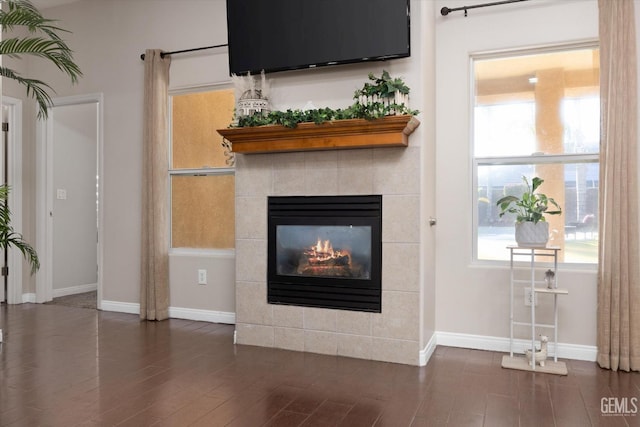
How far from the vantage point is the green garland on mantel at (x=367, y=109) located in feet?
10.1

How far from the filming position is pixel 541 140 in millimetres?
3527

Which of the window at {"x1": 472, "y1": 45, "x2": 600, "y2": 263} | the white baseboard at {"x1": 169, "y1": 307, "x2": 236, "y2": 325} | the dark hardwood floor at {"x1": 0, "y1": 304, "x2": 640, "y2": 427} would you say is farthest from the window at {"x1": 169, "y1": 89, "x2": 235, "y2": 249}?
the window at {"x1": 472, "y1": 45, "x2": 600, "y2": 263}

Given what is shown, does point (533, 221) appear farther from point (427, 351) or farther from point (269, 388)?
point (269, 388)

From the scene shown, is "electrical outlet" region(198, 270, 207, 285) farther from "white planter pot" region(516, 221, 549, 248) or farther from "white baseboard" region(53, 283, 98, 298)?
"white planter pot" region(516, 221, 549, 248)

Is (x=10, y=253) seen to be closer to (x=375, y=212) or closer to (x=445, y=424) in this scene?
(x=375, y=212)

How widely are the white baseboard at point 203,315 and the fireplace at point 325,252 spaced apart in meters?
0.92

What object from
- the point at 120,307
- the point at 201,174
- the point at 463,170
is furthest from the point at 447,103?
the point at 120,307

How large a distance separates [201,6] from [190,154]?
136 cm

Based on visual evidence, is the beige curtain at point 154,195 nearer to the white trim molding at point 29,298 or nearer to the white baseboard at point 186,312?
the white baseboard at point 186,312

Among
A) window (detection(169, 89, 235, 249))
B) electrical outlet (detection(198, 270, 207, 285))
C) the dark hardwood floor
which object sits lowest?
the dark hardwood floor

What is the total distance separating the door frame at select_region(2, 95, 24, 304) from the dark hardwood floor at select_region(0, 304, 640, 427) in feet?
5.51

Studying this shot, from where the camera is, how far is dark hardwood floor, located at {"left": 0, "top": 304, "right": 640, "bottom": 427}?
2.40 m

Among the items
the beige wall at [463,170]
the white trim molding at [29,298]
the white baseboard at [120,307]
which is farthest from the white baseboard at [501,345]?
the white trim molding at [29,298]

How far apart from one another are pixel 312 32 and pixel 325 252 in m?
1.56
